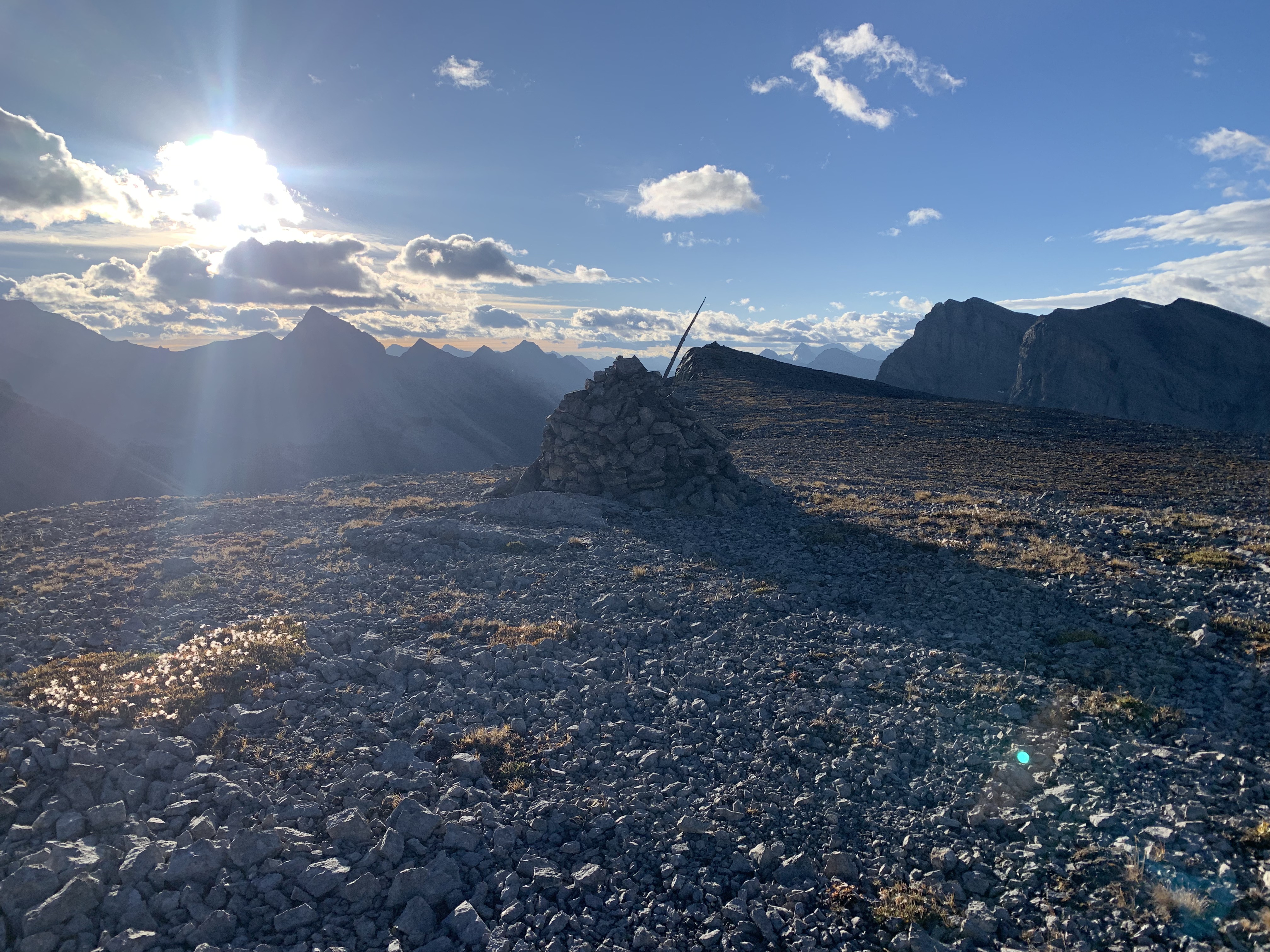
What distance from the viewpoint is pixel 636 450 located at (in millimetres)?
29922

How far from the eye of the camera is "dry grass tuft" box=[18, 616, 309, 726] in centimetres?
1059

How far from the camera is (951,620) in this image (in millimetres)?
15516

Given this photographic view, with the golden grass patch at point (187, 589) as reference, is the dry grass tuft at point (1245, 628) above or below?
above

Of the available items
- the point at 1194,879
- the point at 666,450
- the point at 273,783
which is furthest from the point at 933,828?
the point at 666,450

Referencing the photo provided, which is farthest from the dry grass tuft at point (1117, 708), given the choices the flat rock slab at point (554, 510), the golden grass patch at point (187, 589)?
the golden grass patch at point (187, 589)

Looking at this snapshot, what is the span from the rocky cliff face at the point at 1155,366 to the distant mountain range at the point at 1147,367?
0.67ft

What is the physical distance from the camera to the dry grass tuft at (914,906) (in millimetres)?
7266

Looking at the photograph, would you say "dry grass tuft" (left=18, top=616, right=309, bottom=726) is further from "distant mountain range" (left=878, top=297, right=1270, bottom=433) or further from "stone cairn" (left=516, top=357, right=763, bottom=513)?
"distant mountain range" (left=878, top=297, right=1270, bottom=433)

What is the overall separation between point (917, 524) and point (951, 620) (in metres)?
9.40

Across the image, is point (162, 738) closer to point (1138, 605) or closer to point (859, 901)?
point (859, 901)

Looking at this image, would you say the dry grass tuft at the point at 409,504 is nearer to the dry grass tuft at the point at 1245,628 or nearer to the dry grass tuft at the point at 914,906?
the dry grass tuft at the point at 914,906

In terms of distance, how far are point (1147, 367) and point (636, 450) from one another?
6575 inches

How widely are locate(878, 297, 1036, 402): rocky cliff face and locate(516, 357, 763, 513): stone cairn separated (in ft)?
566

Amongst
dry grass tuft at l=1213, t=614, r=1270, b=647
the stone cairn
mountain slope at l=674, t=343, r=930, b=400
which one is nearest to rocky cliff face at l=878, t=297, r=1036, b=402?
mountain slope at l=674, t=343, r=930, b=400
